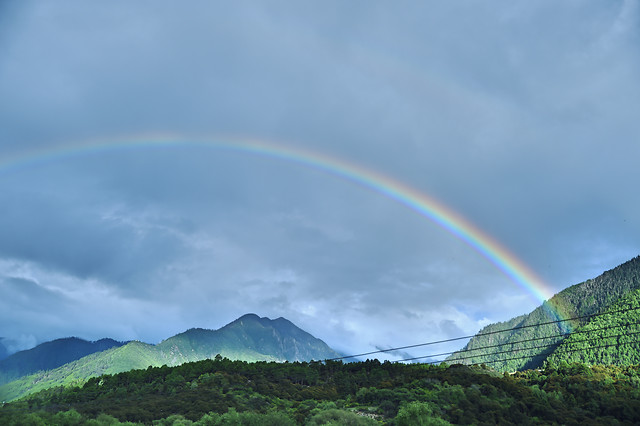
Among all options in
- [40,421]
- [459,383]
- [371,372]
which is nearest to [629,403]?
[459,383]

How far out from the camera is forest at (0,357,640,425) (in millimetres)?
89500

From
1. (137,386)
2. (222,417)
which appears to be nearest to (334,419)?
(222,417)

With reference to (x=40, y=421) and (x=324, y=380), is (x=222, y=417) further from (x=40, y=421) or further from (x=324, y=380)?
(x=324, y=380)

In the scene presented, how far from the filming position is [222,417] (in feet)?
288

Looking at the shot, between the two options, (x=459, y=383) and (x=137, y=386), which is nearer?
(x=459, y=383)

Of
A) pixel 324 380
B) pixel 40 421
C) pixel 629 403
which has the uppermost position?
pixel 324 380

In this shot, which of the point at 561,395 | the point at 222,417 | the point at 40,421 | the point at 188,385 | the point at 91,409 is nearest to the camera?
the point at 40,421

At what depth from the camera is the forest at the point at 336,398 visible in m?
89.5

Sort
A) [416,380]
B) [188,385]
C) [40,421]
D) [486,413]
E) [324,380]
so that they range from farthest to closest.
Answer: [324,380]
[188,385]
[416,380]
[486,413]
[40,421]

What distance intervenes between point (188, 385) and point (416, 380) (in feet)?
226

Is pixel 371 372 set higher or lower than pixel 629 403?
higher

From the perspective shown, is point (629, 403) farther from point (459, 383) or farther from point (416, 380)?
point (416, 380)

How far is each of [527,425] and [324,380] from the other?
83.9 metres

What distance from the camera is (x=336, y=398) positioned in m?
128
